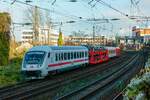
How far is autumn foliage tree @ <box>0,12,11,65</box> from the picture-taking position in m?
46.0

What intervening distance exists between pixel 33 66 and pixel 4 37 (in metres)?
14.7

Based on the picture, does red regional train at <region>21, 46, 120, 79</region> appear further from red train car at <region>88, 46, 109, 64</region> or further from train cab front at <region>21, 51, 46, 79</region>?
red train car at <region>88, 46, 109, 64</region>

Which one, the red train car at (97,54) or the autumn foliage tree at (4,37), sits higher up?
the autumn foliage tree at (4,37)

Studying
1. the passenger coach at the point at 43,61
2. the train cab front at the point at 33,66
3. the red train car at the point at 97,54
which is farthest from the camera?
the red train car at the point at 97,54

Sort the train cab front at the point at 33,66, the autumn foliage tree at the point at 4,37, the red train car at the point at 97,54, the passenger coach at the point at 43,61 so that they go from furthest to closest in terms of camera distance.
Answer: the red train car at the point at 97,54
the autumn foliage tree at the point at 4,37
the passenger coach at the point at 43,61
the train cab front at the point at 33,66

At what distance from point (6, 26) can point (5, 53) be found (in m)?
3.52

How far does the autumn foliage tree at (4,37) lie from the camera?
1812 inches

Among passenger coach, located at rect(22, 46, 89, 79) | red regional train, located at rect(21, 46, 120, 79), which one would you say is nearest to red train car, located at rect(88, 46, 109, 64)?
red regional train, located at rect(21, 46, 120, 79)

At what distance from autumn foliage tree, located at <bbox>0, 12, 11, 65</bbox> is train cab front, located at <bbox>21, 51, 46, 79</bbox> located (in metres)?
12.5

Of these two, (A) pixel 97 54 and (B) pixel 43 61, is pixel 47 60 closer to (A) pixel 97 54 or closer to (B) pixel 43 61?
(B) pixel 43 61

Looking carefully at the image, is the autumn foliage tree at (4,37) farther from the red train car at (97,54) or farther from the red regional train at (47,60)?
the red train car at (97,54)

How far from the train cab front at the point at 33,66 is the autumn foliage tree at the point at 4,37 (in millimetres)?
12496

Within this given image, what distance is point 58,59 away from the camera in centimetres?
3738

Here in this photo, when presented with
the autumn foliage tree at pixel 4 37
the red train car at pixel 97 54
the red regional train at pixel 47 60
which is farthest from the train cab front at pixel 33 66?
the red train car at pixel 97 54
